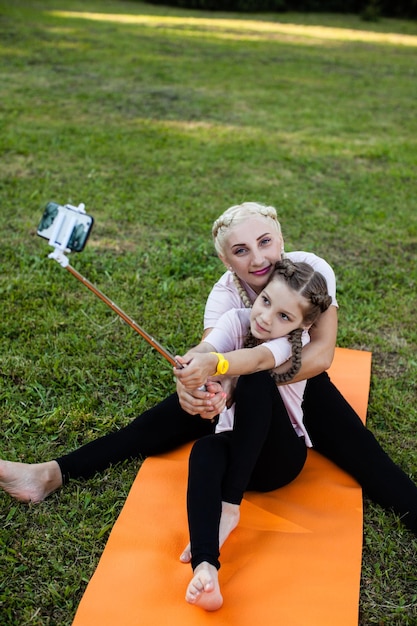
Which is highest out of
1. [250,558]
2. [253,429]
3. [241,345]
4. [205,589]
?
[241,345]

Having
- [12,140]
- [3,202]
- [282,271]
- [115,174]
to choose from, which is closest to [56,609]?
[282,271]

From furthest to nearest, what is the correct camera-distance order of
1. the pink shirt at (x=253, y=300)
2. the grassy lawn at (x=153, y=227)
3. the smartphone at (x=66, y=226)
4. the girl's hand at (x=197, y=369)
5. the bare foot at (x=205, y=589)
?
the pink shirt at (x=253, y=300), the grassy lawn at (x=153, y=227), the smartphone at (x=66, y=226), the girl's hand at (x=197, y=369), the bare foot at (x=205, y=589)

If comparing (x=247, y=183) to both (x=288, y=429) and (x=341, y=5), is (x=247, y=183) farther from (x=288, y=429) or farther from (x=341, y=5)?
(x=341, y=5)

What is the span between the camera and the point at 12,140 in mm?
5434

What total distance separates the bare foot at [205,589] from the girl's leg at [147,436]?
0.65 meters

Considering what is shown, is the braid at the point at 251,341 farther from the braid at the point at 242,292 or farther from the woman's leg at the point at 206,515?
the woman's leg at the point at 206,515

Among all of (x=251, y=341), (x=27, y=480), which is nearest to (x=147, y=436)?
(x=27, y=480)

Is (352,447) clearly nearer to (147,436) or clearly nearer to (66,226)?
(147,436)

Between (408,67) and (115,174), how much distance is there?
6701 millimetres

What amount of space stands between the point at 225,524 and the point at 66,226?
1.02 m

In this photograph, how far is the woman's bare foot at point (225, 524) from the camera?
2.01 m

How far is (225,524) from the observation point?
6.59 ft

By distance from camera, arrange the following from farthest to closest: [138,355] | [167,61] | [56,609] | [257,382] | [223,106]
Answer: [167,61]
[223,106]
[138,355]
[257,382]
[56,609]

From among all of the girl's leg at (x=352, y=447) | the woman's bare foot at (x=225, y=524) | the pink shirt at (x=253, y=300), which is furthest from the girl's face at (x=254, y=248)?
the woman's bare foot at (x=225, y=524)
